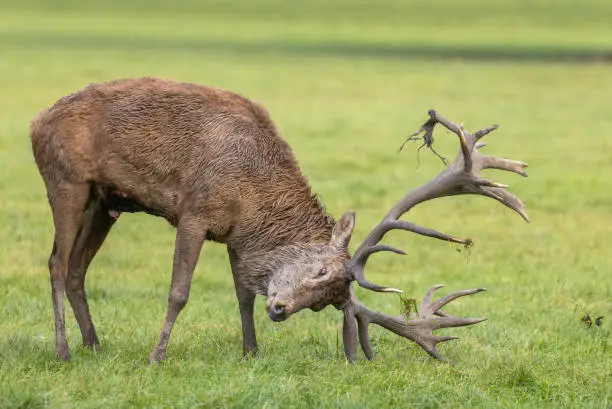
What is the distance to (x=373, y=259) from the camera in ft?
47.9

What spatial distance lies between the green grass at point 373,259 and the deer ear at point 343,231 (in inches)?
34.6

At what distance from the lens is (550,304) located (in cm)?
1188

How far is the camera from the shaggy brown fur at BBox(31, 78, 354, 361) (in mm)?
9016

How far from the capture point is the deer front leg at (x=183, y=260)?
901 cm

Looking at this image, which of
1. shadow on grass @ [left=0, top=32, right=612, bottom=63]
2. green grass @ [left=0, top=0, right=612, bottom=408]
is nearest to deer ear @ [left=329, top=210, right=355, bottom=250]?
green grass @ [left=0, top=0, right=612, bottom=408]

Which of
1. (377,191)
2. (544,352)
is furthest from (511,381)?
(377,191)

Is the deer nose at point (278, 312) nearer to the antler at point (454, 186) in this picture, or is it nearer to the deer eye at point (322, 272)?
the deer eye at point (322, 272)

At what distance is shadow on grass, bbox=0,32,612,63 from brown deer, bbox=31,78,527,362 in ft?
121

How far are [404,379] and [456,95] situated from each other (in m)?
26.2

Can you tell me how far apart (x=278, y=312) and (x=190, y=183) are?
1249 millimetres

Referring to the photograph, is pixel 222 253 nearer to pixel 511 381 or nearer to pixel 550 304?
pixel 550 304

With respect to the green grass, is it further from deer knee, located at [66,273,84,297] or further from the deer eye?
the deer eye

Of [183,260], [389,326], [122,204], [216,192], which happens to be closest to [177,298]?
[183,260]

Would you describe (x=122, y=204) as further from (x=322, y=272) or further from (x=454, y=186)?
(x=454, y=186)
